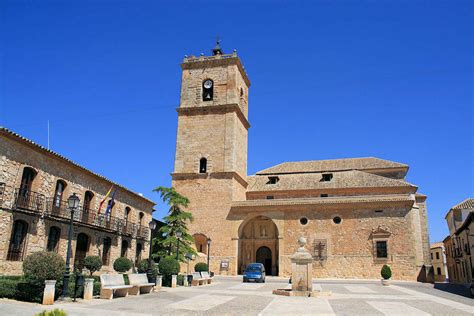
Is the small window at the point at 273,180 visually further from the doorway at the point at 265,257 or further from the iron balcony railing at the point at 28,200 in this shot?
the iron balcony railing at the point at 28,200

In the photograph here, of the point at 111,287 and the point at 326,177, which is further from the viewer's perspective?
the point at 326,177

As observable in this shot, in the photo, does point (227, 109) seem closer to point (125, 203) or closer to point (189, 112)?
point (189, 112)

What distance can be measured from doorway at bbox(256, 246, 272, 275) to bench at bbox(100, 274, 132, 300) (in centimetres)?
2289

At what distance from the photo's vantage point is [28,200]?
17.3 m

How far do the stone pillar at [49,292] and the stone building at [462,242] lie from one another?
2196 cm

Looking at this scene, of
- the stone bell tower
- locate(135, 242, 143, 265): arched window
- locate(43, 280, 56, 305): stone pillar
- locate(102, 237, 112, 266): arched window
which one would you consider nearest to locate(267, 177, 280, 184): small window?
the stone bell tower

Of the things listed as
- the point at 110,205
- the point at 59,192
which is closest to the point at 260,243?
the point at 110,205

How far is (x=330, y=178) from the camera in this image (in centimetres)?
3903

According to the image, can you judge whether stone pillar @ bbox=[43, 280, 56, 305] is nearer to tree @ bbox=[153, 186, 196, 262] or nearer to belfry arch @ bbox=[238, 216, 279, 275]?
tree @ bbox=[153, 186, 196, 262]

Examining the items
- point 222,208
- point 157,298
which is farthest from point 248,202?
point 157,298

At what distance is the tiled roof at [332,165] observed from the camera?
42.7 m

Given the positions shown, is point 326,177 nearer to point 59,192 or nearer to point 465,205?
point 465,205

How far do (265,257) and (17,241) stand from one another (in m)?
23.3

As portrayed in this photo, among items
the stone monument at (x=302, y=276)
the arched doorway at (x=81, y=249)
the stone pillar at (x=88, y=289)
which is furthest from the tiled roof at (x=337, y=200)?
the stone pillar at (x=88, y=289)
